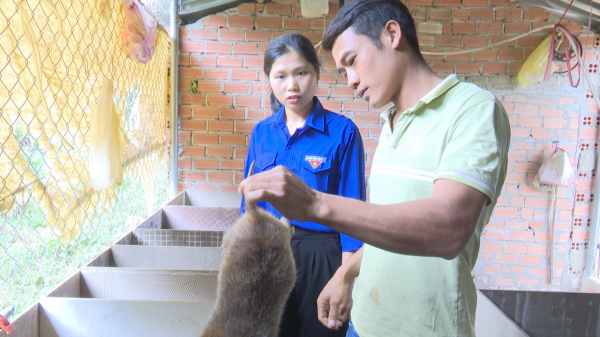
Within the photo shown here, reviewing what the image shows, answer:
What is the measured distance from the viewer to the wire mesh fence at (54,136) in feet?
3.81

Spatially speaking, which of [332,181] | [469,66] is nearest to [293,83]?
[332,181]

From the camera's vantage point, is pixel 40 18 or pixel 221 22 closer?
pixel 40 18

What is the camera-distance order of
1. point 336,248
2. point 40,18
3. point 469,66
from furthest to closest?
point 469,66 → point 336,248 → point 40,18

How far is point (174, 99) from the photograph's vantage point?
3.28 meters

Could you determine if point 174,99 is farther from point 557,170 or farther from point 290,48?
point 557,170

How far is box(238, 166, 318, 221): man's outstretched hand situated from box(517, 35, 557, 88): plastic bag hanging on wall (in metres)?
3.41

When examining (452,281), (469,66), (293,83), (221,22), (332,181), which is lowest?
(452,281)

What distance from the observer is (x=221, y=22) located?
3330mm

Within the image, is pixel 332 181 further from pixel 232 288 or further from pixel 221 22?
pixel 221 22

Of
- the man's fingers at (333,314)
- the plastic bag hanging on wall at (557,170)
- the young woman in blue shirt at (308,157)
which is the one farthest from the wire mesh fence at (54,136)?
the plastic bag hanging on wall at (557,170)

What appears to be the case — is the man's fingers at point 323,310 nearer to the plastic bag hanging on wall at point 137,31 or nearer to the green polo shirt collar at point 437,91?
the green polo shirt collar at point 437,91

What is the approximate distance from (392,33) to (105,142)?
1.33m

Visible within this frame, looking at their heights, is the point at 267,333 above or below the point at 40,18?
below

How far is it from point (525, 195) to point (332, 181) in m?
2.88
